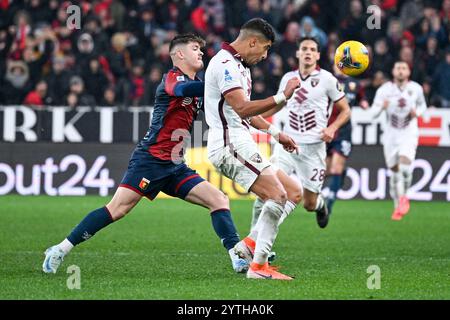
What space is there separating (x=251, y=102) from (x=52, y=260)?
234cm

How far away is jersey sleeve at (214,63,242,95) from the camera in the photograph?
9.34 m

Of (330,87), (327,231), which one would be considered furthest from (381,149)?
(330,87)

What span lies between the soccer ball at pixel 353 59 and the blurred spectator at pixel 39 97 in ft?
37.6

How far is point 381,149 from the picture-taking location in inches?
789

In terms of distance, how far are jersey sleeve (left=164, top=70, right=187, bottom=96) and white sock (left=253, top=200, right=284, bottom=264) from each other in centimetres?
132

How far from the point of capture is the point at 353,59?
1072 centimetres

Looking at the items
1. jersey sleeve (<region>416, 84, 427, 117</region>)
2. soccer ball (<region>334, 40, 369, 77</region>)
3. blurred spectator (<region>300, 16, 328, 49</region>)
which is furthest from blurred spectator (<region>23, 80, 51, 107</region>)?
soccer ball (<region>334, 40, 369, 77</region>)

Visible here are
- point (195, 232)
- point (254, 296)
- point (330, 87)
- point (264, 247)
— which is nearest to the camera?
point (254, 296)

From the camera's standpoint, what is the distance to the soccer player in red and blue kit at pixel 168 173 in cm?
988

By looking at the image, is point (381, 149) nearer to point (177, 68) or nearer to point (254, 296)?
point (177, 68)

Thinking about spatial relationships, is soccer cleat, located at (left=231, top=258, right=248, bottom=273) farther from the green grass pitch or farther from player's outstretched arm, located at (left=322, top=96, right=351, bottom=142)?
player's outstretched arm, located at (left=322, top=96, right=351, bottom=142)

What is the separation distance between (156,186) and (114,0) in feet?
48.8

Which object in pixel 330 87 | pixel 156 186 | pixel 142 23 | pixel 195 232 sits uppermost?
pixel 142 23

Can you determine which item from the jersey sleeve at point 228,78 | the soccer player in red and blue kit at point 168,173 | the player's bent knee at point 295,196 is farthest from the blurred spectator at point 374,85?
the jersey sleeve at point 228,78
